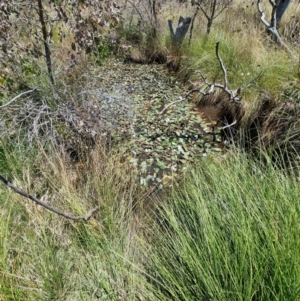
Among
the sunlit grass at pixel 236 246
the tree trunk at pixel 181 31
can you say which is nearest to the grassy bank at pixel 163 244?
the sunlit grass at pixel 236 246

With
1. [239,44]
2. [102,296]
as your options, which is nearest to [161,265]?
[102,296]

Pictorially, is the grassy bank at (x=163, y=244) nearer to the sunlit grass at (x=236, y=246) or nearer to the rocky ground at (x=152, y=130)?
the sunlit grass at (x=236, y=246)

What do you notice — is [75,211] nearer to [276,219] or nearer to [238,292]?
[238,292]

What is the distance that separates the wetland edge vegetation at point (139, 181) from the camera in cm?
138

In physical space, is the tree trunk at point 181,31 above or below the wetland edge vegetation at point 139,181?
above

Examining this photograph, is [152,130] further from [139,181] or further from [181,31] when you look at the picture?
[181,31]

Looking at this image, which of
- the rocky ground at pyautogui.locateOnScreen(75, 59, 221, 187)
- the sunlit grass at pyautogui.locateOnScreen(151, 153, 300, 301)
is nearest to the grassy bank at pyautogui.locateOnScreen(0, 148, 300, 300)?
the sunlit grass at pyautogui.locateOnScreen(151, 153, 300, 301)

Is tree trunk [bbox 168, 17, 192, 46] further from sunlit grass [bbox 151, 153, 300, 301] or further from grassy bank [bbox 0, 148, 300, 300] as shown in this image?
sunlit grass [bbox 151, 153, 300, 301]

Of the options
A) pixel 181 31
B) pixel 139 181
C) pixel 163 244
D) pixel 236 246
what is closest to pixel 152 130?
pixel 139 181

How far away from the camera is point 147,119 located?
3.67 m

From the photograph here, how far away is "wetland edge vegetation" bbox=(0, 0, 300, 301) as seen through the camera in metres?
1.38

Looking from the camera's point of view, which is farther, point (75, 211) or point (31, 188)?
point (31, 188)

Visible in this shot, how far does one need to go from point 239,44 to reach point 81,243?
414 cm

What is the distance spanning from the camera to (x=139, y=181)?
2738mm
